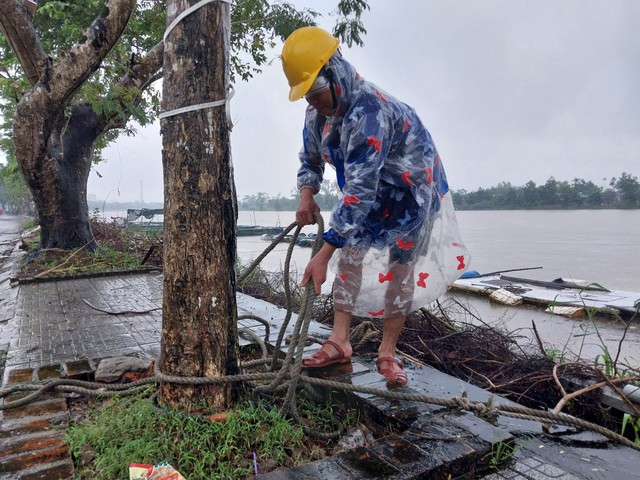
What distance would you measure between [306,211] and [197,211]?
747 mm

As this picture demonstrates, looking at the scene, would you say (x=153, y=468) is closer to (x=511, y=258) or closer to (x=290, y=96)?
(x=290, y=96)

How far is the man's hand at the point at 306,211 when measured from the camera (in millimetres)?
2646

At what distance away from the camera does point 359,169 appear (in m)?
2.15

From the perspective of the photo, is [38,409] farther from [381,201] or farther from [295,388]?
[381,201]

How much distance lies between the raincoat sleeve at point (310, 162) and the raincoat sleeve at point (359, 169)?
0.53m

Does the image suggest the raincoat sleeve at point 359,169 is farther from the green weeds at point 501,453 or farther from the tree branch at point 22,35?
the tree branch at point 22,35

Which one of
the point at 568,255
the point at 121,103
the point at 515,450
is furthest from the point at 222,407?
the point at 568,255

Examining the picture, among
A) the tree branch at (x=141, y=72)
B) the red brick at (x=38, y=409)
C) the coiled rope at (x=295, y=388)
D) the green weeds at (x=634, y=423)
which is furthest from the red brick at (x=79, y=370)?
the tree branch at (x=141, y=72)

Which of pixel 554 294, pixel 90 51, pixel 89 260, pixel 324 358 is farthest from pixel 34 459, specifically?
pixel 554 294

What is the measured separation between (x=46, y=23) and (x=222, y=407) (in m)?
10.6

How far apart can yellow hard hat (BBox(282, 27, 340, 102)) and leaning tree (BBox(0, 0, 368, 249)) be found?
180 inches

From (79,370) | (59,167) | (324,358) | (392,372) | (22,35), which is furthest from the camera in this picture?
(59,167)

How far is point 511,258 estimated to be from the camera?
67.2 ft

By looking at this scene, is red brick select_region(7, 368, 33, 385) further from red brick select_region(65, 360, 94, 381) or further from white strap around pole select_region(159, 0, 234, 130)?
white strap around pole select_region(159, 0, 234, 130)
